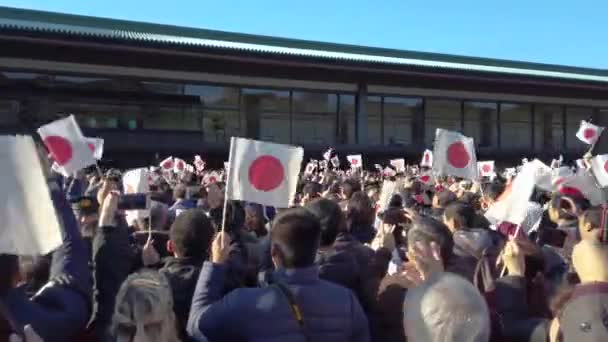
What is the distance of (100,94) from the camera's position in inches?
733

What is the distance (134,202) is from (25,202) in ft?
6.29

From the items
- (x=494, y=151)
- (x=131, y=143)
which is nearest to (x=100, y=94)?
(x=131, y=143)

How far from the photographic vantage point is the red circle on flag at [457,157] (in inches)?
274

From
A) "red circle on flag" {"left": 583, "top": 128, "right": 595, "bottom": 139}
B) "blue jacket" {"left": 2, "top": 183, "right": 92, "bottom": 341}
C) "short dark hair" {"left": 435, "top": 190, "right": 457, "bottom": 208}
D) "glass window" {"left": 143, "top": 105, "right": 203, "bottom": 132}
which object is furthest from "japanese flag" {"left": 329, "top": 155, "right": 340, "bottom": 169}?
"blue jacket" {"left": 2, "top": 183, "right": 92, "bottom": 341}

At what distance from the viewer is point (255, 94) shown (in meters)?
21.4

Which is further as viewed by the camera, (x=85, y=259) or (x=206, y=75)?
(x=206, y=75)

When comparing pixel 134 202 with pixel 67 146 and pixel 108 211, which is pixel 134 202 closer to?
pixel 108 211

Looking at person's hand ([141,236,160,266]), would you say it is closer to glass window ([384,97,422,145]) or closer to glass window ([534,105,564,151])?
glass window ([384,97,422,145])

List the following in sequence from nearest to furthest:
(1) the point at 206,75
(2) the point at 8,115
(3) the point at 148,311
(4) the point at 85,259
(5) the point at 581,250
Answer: (3) the point at 148,311
(5) the point at 581,250
(4) the point at 85,259
(2) the point at 8,115
(1) the point at 206,75

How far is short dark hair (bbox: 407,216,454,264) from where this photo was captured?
274cm

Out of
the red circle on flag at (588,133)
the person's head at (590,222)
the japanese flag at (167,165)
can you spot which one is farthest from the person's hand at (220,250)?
the japanese flag at (167,165)

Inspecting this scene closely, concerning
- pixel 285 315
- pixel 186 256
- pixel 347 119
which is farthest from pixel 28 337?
pixel 347 119

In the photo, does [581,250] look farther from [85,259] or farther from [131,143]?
[131,143]

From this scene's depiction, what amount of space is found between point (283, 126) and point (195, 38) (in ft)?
11.6
